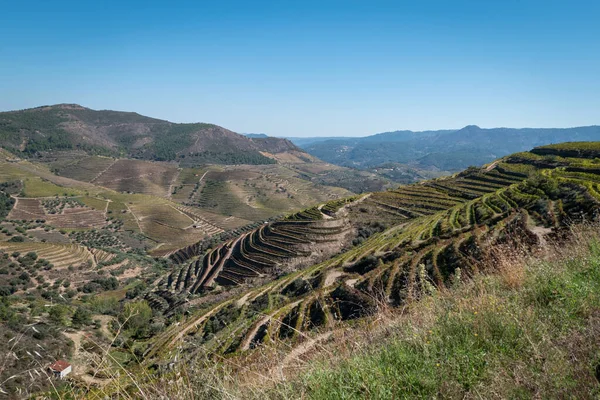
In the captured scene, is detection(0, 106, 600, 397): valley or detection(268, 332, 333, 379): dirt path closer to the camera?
detection(268, 332, 333, 379): dirt path

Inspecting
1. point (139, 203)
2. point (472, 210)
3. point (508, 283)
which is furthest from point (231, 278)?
point (139, 203)

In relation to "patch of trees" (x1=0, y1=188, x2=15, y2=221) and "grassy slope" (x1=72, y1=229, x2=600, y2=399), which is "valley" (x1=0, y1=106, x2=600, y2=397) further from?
"patch of trees" (x1=0, y1=188, x2=15, y2=221)

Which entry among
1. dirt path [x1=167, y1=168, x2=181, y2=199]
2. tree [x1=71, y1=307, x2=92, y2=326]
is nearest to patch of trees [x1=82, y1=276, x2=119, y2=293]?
tree [x1=71, y1=307, x2=92, y2=326]

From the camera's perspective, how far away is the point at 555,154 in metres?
62.8

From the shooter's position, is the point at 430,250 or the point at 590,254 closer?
the point at 590,254

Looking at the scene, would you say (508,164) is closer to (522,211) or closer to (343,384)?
(522,211)

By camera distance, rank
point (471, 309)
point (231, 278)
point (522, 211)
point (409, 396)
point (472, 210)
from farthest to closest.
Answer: point (231, 278) < point (472, 210) < point (522, 211) < point (471, 309) < point (409, 396)

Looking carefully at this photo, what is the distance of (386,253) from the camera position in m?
30.8

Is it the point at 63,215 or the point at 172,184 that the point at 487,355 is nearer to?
the point at 63,215

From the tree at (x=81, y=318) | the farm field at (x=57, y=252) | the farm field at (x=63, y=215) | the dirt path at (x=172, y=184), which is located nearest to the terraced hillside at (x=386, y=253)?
the tree at (x=81, y=318)

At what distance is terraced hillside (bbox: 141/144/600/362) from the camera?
34.0 ft

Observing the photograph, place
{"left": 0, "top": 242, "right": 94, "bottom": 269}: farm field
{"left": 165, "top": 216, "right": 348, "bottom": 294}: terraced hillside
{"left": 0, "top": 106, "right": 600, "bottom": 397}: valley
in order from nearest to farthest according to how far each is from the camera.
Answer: {"left": 0, "top": 106, "right": 600, "bottom": 397}: valley
{"left": 165, "top": 216, "right": 348, "bottom": 294}: terraced hillside
{"left": 0, "top": 242, "right": 94, "bottom": 269}: farm field

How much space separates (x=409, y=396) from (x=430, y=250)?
25.3 m

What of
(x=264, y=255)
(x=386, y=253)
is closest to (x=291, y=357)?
(x=386, y=253)
